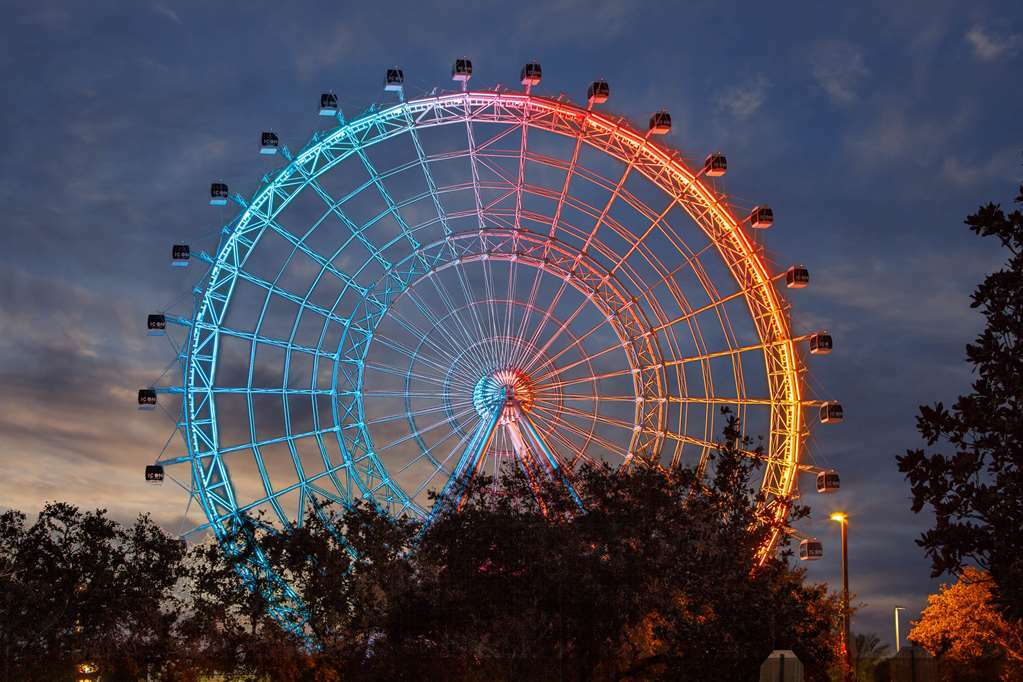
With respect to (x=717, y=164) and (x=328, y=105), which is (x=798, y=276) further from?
(x=328, y=105)

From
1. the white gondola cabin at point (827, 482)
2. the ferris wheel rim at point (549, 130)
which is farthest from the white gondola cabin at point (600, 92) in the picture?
the white gondola cabin at point (827, 482)

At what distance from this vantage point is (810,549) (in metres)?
43.9

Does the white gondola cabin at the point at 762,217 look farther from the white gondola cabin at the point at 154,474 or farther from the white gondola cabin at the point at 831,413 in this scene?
the white gondola cabin at the point at 154,474

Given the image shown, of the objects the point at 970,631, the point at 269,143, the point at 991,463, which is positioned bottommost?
the point at 991,463

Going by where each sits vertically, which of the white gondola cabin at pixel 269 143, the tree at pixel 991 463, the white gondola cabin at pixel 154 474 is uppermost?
the white gondola cabin at pixel 269 143

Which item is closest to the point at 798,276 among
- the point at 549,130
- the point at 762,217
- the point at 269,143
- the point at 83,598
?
the point at 762,217

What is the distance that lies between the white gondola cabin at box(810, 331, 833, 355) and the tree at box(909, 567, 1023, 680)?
10.1 meters

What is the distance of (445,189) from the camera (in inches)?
1815

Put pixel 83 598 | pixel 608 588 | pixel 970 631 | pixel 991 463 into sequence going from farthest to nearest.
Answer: pixel 970 631 < pixel 83 598 < pixel 608 588 < pixel 991 463

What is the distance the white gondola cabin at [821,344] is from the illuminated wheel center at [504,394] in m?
12.3

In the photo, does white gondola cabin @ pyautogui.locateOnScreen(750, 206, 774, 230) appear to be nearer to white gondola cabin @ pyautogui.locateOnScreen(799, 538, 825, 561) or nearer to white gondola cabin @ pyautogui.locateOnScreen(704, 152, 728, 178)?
white gondola cabin @ pyautogui.locateOnScreen(704, 152, 728, 178)

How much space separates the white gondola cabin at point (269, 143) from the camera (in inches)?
1828

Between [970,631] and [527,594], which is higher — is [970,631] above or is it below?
above

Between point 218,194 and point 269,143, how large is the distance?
2965 mm
